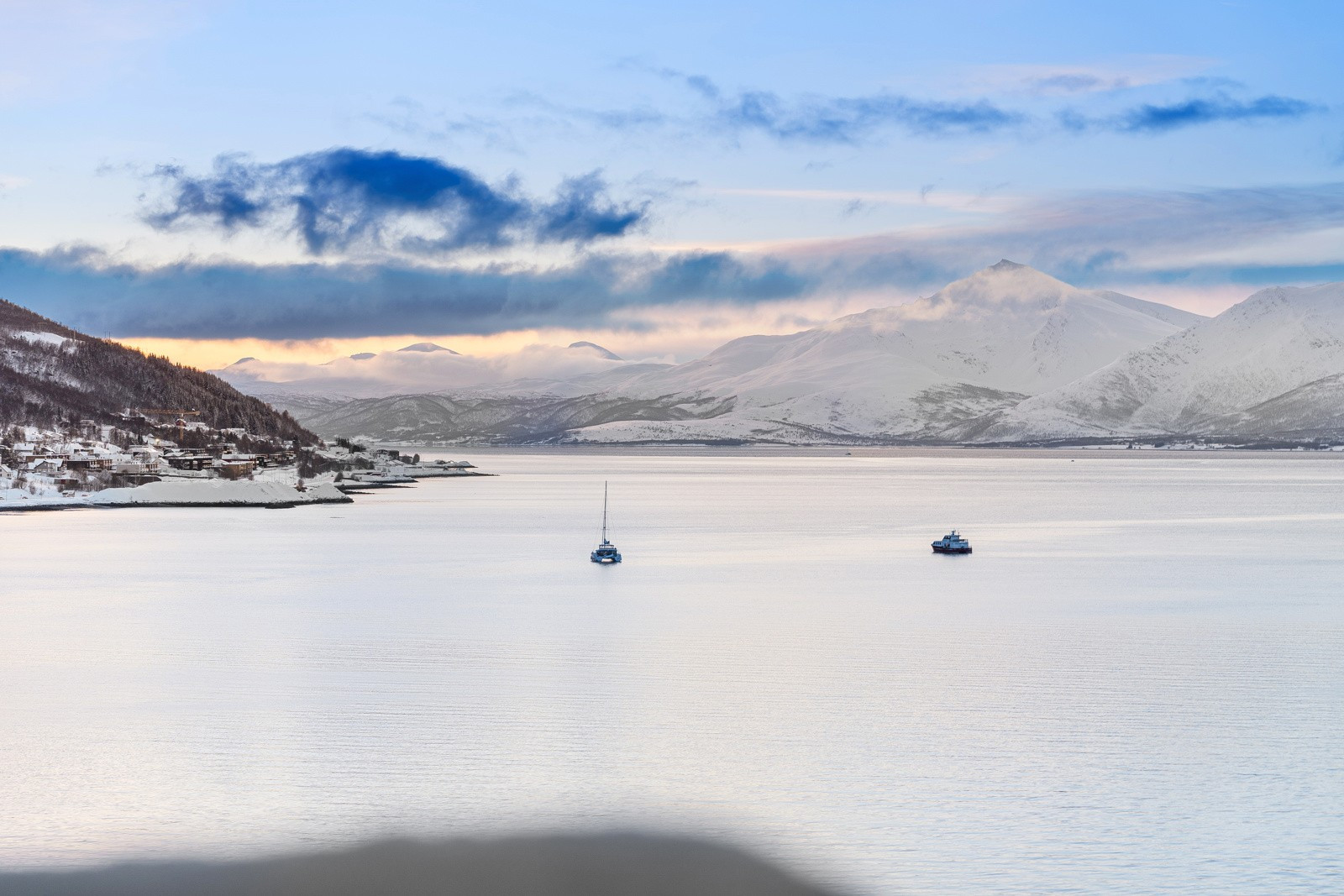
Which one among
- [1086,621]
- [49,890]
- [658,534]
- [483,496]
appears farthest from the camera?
[483,496]

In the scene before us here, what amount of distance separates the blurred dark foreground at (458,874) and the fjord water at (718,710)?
1.98ft

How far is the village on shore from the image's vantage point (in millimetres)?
102250

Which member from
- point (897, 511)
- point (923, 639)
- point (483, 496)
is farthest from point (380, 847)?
point (483, 496)

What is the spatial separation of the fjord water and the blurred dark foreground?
60cm

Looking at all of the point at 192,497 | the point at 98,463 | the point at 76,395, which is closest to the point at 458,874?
the point at 192,497

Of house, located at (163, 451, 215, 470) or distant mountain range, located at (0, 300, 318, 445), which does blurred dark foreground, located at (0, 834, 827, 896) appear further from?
distant mountain range, located at (0, 300, 318, 445)

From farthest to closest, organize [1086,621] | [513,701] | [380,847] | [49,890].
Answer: [1086,621], [513,701], [380,847], [49,890]

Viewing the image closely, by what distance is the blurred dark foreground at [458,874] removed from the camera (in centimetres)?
1383

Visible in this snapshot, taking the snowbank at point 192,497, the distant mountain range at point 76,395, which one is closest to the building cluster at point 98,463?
the snowbank at point 192,497

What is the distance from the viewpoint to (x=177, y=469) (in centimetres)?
13450

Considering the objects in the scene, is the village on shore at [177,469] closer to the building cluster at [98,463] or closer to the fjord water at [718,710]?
the building cluster at [98,463]

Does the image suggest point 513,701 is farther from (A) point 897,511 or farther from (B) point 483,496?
(B) point 483,496

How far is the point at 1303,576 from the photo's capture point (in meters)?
47.9

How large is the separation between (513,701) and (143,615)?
17105mm
